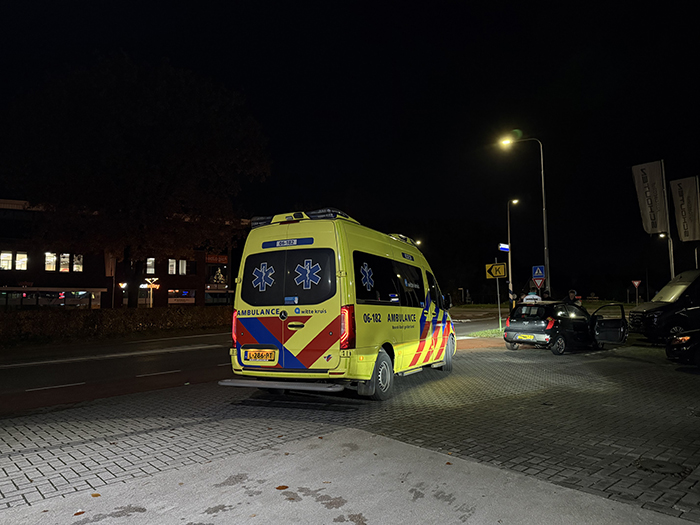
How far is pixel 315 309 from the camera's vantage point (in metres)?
7.75

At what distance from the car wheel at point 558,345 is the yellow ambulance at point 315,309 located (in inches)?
303

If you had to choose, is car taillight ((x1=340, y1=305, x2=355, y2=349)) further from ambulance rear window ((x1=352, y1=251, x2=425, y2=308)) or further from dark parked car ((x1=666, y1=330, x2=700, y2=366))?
dark parked car ((x1=666, y1=330, x2=700, y2=366))

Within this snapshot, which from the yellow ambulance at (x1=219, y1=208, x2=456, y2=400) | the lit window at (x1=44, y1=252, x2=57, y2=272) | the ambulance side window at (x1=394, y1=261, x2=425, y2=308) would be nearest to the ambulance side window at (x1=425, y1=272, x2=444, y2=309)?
the ambulance side window at (x1=394, y1=261, x2=425, y2=308)

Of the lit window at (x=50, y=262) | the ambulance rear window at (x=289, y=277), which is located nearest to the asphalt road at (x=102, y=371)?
the ambulance rear window at (x=289, y=277)

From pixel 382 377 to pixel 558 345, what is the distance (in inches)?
337

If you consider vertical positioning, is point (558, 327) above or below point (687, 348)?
above

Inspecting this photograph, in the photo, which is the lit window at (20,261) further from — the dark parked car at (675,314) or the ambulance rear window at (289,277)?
the dark parked car at (675,314)

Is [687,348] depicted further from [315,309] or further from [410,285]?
[315,309]

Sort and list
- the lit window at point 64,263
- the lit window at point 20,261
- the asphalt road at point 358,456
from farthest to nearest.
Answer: the lit window at point 64,263 < the lit window at point 20,261 < the asphalt road at point 358,456

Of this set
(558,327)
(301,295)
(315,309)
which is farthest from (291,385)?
(558,327)

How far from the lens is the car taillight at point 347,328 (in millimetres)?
7535

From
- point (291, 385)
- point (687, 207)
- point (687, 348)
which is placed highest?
point (687, 207)

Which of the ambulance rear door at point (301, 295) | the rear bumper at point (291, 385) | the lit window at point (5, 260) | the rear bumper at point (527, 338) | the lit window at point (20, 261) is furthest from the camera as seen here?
the lit window at point (20, 261)

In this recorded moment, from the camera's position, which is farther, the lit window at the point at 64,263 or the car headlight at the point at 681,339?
the lit window at the point at 64,263
